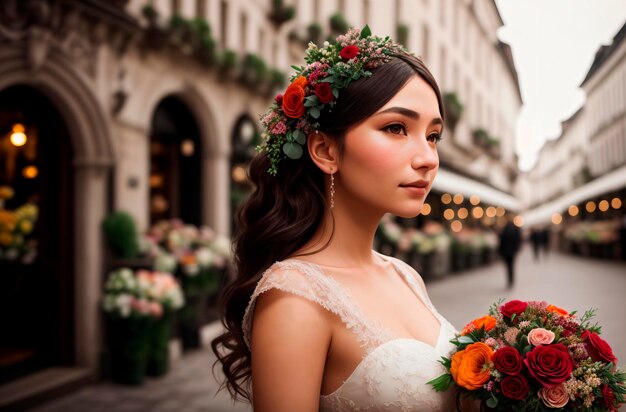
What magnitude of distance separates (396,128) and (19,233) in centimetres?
615

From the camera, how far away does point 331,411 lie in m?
1.68

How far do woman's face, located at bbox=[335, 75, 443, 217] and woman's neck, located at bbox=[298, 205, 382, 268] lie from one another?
140 millimetres

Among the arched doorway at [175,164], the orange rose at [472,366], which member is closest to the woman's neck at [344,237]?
the orange rose at [472,366]

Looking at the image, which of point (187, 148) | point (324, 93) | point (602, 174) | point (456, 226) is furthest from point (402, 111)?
point (456, 226)

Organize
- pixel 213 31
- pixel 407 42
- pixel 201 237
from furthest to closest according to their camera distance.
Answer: pixel 407 42 → pixel 213 31 → pixel 201 237

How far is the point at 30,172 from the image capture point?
6.56m

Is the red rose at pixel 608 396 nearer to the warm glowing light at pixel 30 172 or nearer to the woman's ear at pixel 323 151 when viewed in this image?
the woman's ear at pixel 323 151

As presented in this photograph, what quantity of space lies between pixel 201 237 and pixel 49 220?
2.21 m

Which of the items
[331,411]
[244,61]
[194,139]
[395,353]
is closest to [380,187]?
[395,353]

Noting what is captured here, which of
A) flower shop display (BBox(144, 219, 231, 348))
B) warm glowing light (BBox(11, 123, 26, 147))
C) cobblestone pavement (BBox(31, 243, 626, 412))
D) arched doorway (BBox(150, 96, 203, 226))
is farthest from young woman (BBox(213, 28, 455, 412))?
arched doorway (BBox(150, 96, 203, 226))

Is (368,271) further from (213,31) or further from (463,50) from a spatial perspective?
(463,50)

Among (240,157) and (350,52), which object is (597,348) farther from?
(240,157)

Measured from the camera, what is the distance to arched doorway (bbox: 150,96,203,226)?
349 inches

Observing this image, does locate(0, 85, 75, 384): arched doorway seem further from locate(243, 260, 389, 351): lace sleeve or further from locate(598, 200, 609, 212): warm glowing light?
locate(598, 200, 609, 212): warm glowing light
